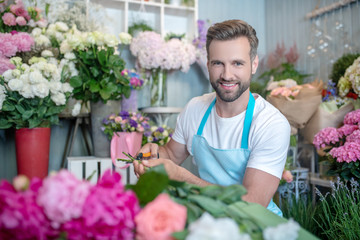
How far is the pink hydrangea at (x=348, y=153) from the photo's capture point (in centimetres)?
195

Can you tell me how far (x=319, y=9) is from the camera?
3.59 meters

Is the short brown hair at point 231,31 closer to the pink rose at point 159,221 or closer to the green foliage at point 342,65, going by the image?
the pink rose at point 159,221

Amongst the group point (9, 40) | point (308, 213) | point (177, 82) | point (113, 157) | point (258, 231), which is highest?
point (9, 40)

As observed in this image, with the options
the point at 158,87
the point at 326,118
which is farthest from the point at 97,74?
the point at 326,118

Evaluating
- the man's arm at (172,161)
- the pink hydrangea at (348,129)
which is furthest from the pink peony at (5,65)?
the pink hydrangea at (348,129)

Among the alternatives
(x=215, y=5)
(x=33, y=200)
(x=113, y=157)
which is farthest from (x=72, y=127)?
(x=33, y=200)

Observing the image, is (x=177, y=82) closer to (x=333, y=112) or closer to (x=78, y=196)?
(x=333, y=112)

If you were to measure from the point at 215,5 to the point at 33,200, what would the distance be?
160 inches

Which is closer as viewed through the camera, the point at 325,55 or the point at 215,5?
the point at 325,55

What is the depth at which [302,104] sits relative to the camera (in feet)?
9.41

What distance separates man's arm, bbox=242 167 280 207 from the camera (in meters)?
1.19

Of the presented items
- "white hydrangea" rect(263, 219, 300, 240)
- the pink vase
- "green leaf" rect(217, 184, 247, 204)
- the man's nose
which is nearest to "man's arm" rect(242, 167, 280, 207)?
the man's nose

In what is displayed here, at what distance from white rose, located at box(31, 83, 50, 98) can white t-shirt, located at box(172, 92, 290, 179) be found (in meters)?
0.98

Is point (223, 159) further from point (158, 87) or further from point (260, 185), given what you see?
point (158, 87)
